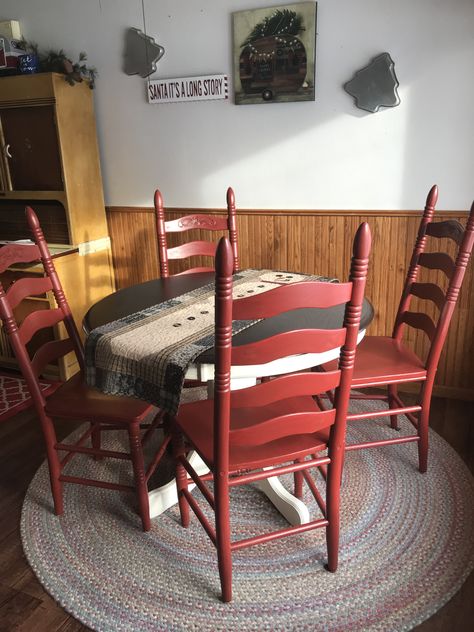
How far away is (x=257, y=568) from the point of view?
167 cm

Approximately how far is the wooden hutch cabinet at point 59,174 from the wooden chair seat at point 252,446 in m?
1.66

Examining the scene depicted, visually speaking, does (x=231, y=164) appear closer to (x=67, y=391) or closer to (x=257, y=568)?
(x=67, y=391)

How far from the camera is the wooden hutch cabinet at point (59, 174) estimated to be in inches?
115

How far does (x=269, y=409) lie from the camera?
1659 mm

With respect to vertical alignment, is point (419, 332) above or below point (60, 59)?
below

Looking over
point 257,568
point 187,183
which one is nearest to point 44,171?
point 187,183

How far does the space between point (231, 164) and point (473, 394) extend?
72.1 inches

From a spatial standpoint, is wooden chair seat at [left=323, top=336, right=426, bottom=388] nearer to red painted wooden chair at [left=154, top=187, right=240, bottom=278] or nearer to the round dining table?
the round dining table

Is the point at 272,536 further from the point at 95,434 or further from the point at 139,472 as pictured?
the point at 95,434

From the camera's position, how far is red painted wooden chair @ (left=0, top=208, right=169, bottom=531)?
1731mm

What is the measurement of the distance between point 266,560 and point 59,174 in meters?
2.40

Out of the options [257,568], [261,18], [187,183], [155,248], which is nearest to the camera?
[257,568]

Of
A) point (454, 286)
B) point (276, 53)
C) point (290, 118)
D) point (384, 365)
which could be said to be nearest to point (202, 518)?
point (384, 365)

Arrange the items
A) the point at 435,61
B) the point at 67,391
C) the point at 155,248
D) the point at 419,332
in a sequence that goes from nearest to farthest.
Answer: the point at 67,391 < the point at 435,61 < the point at 419,332 < the point at 155,248
